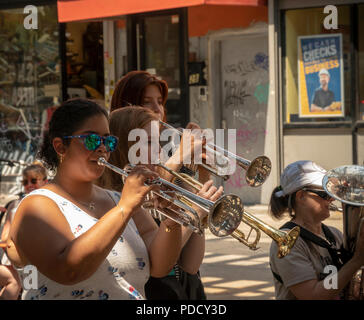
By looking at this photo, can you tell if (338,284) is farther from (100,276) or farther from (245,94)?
(245,94)

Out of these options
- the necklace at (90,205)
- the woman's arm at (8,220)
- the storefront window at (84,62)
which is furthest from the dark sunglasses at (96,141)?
the storefront window at (84,62)

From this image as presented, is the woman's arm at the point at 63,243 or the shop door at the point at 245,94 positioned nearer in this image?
the woman's arm at the point at 63,243

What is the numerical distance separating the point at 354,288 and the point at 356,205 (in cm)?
41

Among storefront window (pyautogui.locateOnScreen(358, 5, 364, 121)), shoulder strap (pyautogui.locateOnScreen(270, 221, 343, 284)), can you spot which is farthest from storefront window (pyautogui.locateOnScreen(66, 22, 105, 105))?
shoulder strap (pyautogui.locateOnScreen(270, 221, 343, 284))

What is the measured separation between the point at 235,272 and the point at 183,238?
356cm

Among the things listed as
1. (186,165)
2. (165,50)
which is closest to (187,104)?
(165,50)

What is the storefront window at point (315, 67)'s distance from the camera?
29.9 ft

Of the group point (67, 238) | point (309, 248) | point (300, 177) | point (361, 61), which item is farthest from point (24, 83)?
point (67, 238)

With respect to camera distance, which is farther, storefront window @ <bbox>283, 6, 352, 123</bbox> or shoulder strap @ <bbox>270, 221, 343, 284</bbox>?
storefront window @ <bbox>283, 6, 352, 123</bbox>

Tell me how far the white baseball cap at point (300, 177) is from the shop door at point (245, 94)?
636 centimetres

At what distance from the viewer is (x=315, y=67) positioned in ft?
30.5

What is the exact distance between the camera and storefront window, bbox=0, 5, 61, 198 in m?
11.5

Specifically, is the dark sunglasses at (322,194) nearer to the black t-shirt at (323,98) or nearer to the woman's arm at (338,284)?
the woman's arm at (338,284)

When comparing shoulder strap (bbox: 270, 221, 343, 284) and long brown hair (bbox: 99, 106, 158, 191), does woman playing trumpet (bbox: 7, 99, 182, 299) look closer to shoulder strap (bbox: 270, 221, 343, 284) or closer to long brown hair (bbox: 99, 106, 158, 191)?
long brown hair (bbox: 99, 106, 158, 191)
